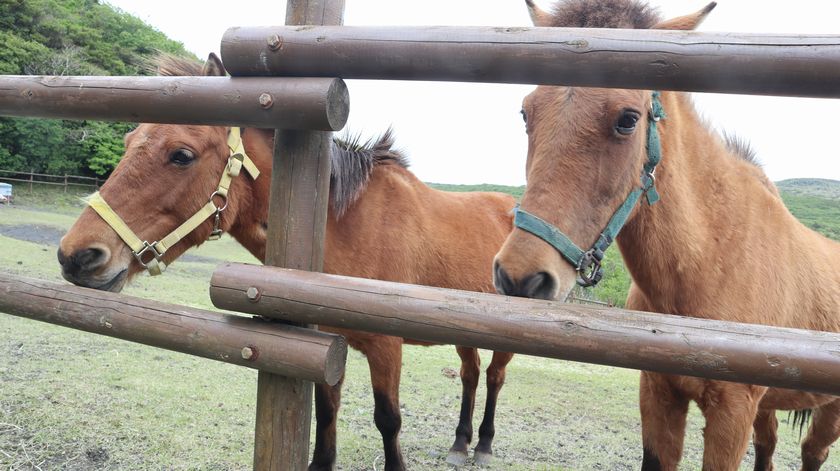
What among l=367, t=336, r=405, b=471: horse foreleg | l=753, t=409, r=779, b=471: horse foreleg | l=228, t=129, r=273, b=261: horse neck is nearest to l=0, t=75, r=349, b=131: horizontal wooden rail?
l=228, t=129, r=273, b=261: horse neck

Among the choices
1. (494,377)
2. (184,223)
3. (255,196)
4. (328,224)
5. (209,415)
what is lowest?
(209,415)

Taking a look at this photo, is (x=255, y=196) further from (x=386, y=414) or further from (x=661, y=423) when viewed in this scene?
(x=661, y=423)

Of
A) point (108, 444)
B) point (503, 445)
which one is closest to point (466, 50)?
point (108, 444)

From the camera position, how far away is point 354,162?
3.62 m

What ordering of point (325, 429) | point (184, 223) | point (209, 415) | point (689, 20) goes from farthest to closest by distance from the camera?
1. point (209, 415)
2. point (325, 429)
3. point (184, 223)
4. point (689, 20)

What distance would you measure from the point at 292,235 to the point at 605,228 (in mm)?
1225

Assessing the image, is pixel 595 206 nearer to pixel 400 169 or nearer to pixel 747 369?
pixel 747 369

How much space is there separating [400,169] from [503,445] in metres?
2.75

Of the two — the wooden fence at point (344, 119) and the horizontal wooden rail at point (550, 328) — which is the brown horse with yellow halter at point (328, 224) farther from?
the horizontal wooden rail at point (550, 328)

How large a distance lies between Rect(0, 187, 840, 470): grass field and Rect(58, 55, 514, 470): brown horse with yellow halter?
65 cm

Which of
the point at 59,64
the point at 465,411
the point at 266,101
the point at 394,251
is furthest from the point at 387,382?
the point at 59,64

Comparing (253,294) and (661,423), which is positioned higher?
(253,294)

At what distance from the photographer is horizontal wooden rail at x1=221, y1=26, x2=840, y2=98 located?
1.34m

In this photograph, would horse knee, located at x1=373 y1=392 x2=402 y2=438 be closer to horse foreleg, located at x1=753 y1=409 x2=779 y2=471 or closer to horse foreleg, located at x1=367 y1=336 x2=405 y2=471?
horse foreleg, located at x1=367 y1=336 x2=405 y2=471
